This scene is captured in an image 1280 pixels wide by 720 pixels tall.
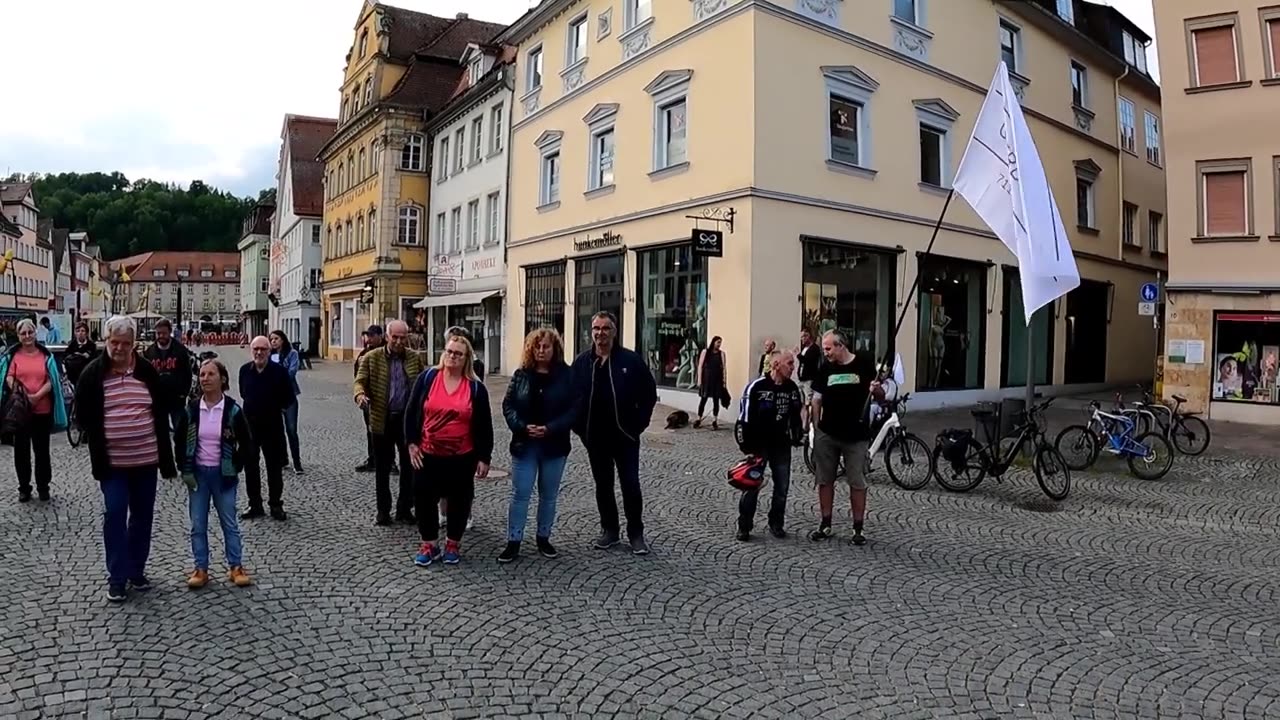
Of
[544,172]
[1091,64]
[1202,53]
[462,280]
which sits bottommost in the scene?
[462,280]

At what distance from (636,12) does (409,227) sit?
19.1 meters

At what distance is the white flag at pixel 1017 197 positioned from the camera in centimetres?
1055

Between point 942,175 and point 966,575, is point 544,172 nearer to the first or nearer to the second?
point 942,175

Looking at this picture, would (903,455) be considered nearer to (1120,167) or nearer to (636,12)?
(636,12)

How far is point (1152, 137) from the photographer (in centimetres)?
2800

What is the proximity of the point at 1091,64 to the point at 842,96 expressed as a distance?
11.8 metres

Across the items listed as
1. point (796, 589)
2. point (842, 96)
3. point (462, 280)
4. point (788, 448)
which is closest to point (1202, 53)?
point (842, 96)

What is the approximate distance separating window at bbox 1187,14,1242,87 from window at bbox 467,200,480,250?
20.6m

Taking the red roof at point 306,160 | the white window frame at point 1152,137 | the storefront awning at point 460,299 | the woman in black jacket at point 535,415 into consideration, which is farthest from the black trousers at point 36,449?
the red roof at point 306,160

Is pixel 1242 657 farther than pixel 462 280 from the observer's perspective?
No

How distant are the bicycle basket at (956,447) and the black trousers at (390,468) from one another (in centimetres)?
586

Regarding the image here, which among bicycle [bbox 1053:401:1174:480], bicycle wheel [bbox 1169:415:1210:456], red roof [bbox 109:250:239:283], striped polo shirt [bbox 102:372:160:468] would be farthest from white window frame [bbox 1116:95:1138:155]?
red roof [bbox 109:250:239:283]

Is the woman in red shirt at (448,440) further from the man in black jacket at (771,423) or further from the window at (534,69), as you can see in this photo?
the window at (534,69)

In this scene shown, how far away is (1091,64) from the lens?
24.8 m
